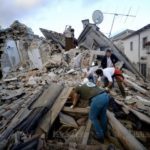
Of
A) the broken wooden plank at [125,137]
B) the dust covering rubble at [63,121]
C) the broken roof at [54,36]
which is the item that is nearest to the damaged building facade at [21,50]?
the broken roof at [54,36]

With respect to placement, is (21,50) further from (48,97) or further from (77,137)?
(77,137)

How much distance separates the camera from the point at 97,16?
1393 cm

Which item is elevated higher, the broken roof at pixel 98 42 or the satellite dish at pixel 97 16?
the satellite dish at pixel 97 16

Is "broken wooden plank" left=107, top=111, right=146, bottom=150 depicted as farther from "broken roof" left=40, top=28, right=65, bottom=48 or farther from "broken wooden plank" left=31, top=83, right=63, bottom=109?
"broken roof" left=40, top=28, right=65, bottom=48

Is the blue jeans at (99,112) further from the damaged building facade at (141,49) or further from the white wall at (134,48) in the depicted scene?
the white wall at (134,48)

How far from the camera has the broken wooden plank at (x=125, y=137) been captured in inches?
165

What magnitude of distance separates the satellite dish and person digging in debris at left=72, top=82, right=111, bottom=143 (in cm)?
980

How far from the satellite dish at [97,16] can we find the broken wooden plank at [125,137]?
9.90 m

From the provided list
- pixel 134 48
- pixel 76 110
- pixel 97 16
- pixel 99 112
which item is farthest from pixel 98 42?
pixel 134 48

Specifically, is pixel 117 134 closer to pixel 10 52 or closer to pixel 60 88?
pixel 60 88

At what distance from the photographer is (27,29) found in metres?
16.7

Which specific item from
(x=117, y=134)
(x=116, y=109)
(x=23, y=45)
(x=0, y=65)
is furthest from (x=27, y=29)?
(x=117, y=134)

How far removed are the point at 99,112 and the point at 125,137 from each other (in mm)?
761

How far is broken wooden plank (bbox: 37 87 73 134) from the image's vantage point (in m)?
5.04
